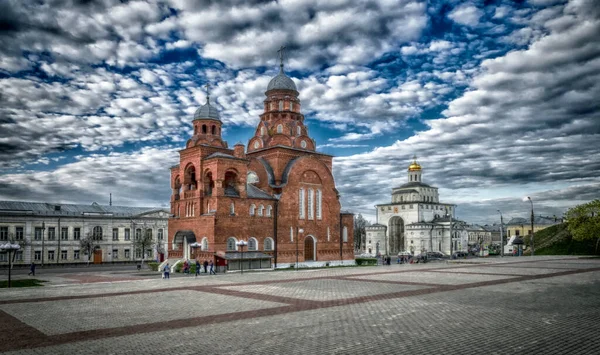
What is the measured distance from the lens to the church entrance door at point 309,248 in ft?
164

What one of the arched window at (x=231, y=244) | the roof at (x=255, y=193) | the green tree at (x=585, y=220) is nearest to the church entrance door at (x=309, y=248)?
the roof at (x=255, y=193)

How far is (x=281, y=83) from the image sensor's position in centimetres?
5603

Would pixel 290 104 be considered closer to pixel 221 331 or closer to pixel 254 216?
pixel 254 216

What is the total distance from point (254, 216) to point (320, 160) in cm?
1182

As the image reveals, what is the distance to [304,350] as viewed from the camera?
1086 cm

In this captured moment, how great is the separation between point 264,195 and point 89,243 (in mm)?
23570

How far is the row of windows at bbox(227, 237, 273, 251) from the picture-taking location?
4250 centimetres

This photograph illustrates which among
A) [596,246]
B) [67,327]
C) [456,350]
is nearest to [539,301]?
[456,350]

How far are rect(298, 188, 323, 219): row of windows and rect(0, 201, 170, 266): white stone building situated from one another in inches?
671

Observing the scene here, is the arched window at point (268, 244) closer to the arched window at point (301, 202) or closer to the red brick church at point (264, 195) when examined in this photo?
the red brick church at point (264, 195)

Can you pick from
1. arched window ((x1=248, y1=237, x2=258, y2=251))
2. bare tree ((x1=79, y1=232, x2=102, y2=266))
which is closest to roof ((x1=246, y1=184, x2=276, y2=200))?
arched window ((x1=248, y1=237, x2=258, y2=251))

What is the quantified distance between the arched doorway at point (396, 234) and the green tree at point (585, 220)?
43841 millimetres

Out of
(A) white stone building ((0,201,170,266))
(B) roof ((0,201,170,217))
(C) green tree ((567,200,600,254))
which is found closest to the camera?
(A) white stone building ((0,201,170,266))

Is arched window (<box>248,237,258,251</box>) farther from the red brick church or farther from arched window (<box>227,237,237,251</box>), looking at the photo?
arched window (<box>227,237,237,251</box>)
